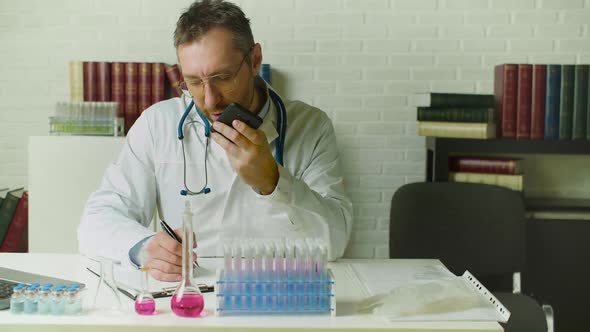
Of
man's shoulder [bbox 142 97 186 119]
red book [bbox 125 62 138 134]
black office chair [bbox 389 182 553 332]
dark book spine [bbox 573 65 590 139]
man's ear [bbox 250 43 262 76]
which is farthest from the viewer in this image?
red book [bbox 125 62 138 134]

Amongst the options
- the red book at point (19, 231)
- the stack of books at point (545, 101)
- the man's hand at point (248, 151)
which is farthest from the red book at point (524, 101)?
the red book at point (19, 231)

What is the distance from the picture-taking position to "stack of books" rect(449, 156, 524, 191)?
143 inches

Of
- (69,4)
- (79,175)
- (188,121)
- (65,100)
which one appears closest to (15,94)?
(65,100)

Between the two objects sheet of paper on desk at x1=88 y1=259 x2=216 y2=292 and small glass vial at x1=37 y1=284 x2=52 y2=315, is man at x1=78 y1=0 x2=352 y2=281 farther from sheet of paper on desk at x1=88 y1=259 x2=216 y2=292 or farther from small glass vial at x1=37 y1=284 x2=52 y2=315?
small glass vial at x1=37 y1=284 x2=52 y2=315

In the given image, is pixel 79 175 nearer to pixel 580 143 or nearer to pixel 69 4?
pixel 69 4

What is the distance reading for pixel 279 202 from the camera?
6.54 feet

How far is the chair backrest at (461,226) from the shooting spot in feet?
9.57

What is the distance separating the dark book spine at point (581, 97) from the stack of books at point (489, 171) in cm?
32

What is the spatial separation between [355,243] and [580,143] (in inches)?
47.6

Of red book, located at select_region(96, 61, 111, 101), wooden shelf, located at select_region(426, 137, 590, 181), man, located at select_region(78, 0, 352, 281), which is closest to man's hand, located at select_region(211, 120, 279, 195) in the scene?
man, located at select_region(78, 0, 352, 281)

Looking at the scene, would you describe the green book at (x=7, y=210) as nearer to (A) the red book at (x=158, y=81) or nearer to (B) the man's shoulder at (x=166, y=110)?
(A) the red book at (x=158, y=81)

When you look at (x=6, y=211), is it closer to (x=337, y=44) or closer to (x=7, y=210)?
(x=7, y=210)

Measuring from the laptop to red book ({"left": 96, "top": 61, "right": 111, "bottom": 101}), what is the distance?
1.82 metres

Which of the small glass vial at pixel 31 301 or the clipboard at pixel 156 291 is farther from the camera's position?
the clipboard at pixel 156 291
